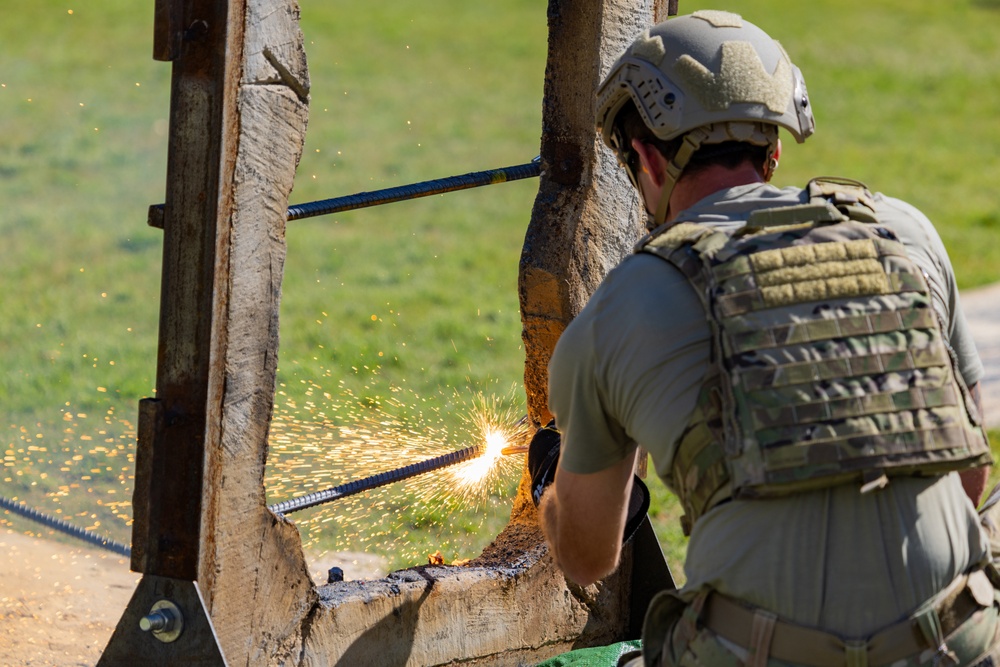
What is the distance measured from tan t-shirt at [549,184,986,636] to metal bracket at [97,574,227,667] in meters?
0.85

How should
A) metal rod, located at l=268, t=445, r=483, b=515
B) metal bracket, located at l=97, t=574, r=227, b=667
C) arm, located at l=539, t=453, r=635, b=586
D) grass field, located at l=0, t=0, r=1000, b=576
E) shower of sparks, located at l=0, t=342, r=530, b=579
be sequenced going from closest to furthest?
1. arm, located at l=539, t=453, r=635, b=586
2. metal bracket, located at l=97, t=574, r=227, b=667
3. metal rod, located at l=268, t=445, r=483, b=515
4. shower of sparks, located at l=0, t=342, r=530, b=579
5. grass field, located at l=0, t=0, r=1000, b=576

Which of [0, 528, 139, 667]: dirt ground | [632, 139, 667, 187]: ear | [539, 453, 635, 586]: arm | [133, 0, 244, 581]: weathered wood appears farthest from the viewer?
[0, 528, 139, 667]: dirt ground

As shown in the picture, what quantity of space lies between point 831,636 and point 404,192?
1.60 meters

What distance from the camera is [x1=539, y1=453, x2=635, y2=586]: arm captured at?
7.02 feet

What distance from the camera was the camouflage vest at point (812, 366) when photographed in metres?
1.90

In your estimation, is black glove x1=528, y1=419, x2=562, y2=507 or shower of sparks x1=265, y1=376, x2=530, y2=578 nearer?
black glove x1=528, y1=419, x2=562, y2=507

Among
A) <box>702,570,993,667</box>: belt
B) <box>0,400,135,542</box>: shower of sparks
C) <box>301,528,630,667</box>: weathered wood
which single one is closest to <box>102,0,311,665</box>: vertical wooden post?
<box>301,528,630,667</box>: weathered wood

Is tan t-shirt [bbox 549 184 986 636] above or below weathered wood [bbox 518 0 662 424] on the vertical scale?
below

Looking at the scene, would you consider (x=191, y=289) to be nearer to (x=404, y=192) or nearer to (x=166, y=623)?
(x=166, y=623)

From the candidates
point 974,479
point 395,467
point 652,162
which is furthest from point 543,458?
point 395,467

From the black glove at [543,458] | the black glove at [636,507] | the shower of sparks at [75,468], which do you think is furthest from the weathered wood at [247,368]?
the shower of sparks at [75,468]

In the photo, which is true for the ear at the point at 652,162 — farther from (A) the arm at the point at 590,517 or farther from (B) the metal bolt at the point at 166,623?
(B) the metal bolt at the point at 166,623

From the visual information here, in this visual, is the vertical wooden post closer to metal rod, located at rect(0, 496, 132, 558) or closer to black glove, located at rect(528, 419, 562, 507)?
metal rod, located at rect(0, 496, 132, 558)

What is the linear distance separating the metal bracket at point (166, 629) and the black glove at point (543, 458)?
0.67 m
